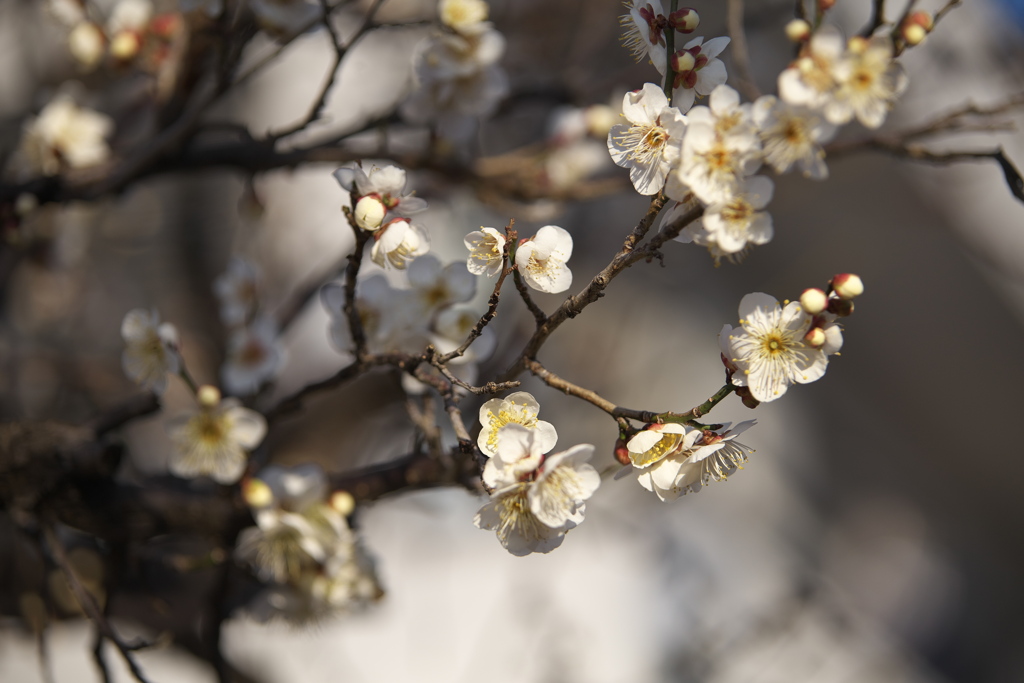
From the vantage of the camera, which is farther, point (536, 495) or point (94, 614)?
point (94, 614)

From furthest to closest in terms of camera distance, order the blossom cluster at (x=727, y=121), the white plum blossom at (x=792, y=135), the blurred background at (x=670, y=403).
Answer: the blurred background at (x=670, y=403), the white plum blossom at (x=792, y=135), the blossom cluster at (x=727, y=121)

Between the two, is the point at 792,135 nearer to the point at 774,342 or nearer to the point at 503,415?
the point at 774,342

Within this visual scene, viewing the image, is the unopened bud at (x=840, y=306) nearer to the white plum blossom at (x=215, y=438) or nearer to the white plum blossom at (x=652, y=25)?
the white plum blossom at (x=652, y=25)

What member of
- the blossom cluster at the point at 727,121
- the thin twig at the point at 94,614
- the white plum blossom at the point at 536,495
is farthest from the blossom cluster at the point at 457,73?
the thin twig at the point at 94,614

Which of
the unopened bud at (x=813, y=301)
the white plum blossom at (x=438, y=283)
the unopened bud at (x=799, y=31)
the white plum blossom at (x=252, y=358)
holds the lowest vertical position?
the white plum blossom at (x=252, y=358)

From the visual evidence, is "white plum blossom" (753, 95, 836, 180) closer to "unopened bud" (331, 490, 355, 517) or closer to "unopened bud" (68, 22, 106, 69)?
"unopened bud" (331, 490, 355, 517)

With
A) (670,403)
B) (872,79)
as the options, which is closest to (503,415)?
(872,79)

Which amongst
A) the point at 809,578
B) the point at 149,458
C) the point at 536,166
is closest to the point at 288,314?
the point at 536,166

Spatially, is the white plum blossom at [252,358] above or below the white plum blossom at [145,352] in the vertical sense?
below

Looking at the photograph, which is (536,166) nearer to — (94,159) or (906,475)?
(94,159)
